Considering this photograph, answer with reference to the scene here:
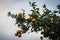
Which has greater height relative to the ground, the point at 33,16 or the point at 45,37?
the point at 33,16

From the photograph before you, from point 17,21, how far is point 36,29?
2.05 feet

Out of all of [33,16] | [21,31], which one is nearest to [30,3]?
[33,16]

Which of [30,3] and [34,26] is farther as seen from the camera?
[30,3]

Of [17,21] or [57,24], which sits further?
[17,21]

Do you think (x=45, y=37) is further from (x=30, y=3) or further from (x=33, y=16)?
(x=30, y=3)

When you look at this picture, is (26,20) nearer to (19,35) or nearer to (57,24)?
(19,35)

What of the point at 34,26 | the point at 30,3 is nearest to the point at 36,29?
the point at 34,26

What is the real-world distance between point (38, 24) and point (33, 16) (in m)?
0.26

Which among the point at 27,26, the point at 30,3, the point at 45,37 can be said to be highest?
the point at 30,3

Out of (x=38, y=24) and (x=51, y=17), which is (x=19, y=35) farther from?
(x=51, y=17)

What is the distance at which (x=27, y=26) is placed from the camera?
499 centimetres

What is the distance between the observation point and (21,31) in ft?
16.5

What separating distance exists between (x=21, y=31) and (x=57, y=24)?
102 centimetres

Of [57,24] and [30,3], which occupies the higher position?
[30,3]
